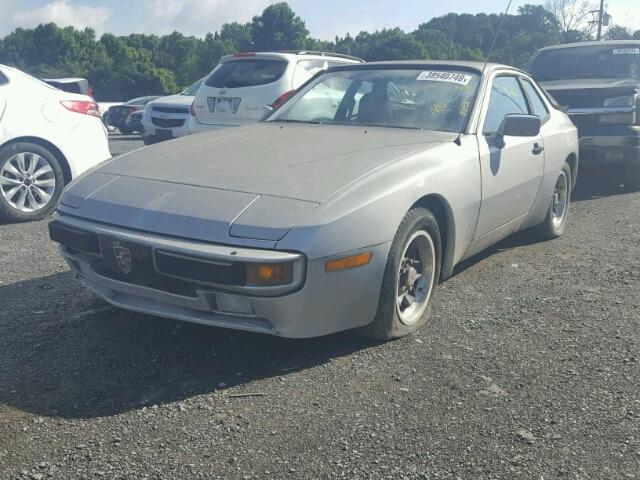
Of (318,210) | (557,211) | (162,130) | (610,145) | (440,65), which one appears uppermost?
(440,65)

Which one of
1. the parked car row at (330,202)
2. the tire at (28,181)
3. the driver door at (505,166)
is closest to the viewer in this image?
the parked car row at (330,202)

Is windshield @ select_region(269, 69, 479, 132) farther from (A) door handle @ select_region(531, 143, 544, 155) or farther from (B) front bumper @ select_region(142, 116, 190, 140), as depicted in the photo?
(B) front bumper @ select_region(142, 116, 190, 140)

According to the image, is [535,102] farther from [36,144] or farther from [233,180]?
[36,144]

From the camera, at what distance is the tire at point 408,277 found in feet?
10.9

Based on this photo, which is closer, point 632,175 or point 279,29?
point 632,175

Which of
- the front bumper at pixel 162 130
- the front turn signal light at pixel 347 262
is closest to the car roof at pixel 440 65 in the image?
the front turn signal light at pixel 347 262

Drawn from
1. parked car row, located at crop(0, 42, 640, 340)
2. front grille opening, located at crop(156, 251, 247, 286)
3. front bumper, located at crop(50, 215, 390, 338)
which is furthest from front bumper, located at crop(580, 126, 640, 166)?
front grille opening, located at crop(156, 251, 247, 286)

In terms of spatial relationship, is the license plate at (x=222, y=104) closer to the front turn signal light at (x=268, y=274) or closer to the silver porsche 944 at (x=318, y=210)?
the silver porsche 944 at (x=318, y=210)

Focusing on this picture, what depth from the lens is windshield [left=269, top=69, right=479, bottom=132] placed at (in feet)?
14.3

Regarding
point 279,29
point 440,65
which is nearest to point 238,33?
point 279,29

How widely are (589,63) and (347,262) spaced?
24.3 feet

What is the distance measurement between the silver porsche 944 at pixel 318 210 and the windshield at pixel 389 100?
0.01 m

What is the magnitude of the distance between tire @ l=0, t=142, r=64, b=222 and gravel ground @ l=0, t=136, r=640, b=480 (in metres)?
2.06

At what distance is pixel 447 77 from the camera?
15.0ft
